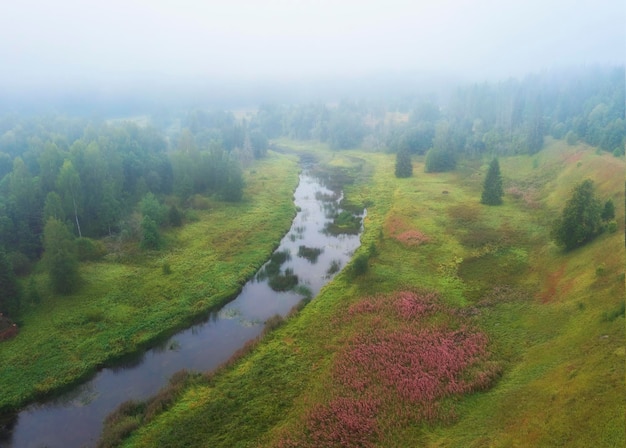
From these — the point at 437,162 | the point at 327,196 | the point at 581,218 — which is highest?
the point at 581,218

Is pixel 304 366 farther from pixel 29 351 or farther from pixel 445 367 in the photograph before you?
pixel 29 351

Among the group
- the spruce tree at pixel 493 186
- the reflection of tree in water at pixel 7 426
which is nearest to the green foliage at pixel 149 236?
the reflection of tree in water at pixel 7 426

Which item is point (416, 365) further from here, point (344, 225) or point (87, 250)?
point (87, 250)

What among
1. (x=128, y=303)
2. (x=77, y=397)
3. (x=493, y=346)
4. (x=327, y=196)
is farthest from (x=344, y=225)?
(x=77, y=397)

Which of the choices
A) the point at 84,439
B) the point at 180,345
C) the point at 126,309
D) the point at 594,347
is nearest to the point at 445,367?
the point at 594,347

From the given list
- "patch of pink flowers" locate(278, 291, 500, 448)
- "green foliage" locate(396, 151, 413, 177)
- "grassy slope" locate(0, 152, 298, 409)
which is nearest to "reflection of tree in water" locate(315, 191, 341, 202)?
"grassy slope" locate(0, 152, 298, 409)

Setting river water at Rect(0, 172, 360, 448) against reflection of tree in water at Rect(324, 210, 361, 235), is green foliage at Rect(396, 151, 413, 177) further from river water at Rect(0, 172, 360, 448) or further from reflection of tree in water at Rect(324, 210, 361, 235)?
river water at Rect(0, 172, 360, 448)
